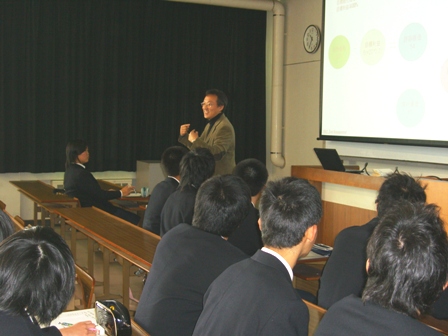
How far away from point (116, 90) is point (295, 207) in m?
6.71

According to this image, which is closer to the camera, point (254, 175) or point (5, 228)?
point (5, 228)

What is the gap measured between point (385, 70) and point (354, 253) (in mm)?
3042

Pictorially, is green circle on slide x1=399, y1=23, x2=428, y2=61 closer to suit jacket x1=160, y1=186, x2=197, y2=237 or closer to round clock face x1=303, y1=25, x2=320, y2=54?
suit jacket x1=160, y1=186, x2=197, y2=237

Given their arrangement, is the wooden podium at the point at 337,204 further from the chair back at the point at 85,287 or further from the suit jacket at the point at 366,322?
the suit jacket at the point at 366,322

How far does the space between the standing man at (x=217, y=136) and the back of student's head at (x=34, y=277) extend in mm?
3559

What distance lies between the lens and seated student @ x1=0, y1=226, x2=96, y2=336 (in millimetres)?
1317

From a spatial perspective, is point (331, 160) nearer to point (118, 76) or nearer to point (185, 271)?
point (185, 271)

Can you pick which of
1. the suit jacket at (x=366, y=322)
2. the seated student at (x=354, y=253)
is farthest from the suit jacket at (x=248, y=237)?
the suit jacket at (x=366, y=322)

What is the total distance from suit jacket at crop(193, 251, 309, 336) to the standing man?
332 centimetres

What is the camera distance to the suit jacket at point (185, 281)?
2074mm

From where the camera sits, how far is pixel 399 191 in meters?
2.55

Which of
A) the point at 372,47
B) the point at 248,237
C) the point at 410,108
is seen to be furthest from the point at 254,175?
the point at 372,47

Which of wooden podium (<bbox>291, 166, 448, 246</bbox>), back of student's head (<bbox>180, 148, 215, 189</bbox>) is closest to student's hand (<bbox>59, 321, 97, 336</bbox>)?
back of student's head (<bbox>180, 148, 215, 189</bbox>)

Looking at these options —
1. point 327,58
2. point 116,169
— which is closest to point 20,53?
point 116,169
